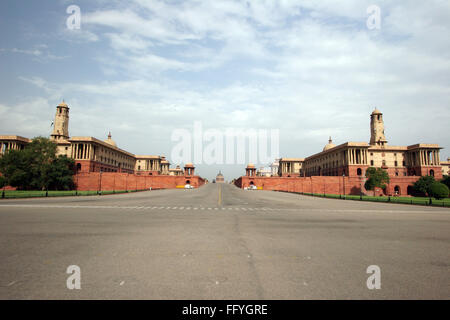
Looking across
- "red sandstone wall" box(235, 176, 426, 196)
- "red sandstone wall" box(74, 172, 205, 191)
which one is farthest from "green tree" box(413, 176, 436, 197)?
"red sandstone wall" box(74, 172, 205, 191)

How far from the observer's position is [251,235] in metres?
9.73

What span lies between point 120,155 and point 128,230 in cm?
10622

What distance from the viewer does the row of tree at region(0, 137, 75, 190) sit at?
60.2m

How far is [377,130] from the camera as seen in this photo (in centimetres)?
10394

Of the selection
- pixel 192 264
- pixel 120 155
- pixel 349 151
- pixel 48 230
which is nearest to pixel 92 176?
pixel 120 155

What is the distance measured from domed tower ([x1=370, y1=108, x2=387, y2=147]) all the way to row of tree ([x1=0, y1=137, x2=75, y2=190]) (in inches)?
4371

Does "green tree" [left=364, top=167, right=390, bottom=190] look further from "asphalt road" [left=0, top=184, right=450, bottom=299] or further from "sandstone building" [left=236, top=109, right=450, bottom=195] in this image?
"asphalt road" [left=0, top=184, right=450, bottom=299]

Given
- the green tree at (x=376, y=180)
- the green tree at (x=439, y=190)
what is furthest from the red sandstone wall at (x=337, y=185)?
the green tree at (x=439, y=190)

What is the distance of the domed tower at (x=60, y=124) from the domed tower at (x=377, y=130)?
125m

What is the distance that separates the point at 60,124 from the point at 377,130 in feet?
419

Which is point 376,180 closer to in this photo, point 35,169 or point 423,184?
point 423,184

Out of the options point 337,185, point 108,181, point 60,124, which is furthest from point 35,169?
point 337,185

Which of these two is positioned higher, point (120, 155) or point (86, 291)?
point (120, 155)
